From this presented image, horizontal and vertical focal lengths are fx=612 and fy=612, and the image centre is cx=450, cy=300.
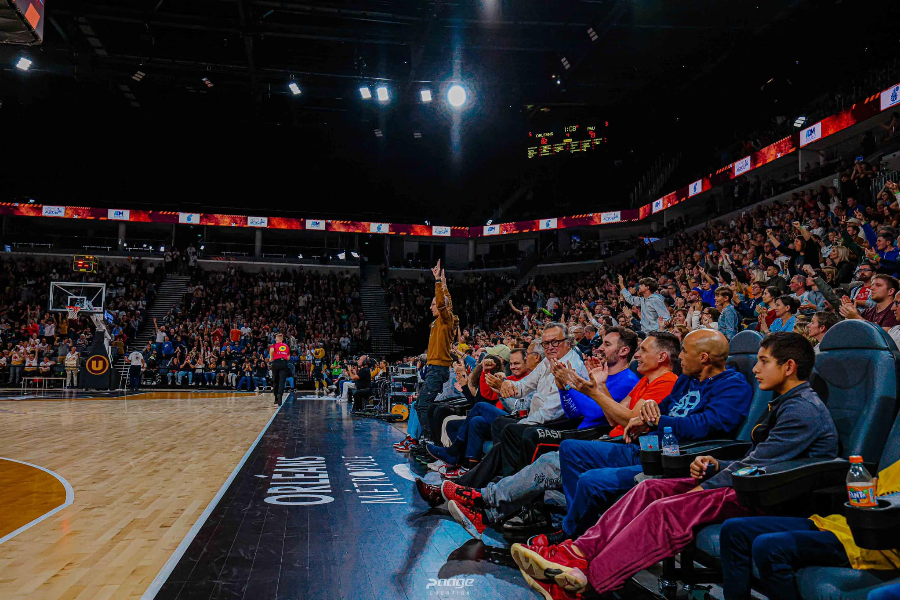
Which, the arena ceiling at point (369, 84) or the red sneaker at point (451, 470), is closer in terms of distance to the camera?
the red sneaker at point (451, 470)

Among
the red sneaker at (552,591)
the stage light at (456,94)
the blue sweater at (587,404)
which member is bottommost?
the red sneaker at (552,591)

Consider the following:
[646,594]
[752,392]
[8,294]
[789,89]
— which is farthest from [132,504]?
[8,294]

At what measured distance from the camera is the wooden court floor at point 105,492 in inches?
119

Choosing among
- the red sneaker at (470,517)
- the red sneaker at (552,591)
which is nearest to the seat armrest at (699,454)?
the red sneaker at (552,591)

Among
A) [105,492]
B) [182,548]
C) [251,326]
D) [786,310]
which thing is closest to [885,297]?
[786,310]

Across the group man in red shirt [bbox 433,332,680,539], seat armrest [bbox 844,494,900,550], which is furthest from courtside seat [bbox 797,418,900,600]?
man in red shirt [bbox 433,332,680,539]

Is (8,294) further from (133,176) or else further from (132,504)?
(132,504)

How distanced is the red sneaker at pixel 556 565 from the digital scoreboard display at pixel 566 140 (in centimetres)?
2362

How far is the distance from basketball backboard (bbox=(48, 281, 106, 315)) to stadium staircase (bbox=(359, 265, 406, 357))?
9911mm

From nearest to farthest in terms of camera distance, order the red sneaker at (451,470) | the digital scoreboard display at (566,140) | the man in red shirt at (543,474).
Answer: the man in red shirt at (543,474) → the red sneaker at (451,470) → the digital scoreboard display at (566,140)

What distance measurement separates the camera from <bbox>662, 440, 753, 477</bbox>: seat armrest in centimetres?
272

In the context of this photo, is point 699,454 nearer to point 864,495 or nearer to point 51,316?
point 864,495

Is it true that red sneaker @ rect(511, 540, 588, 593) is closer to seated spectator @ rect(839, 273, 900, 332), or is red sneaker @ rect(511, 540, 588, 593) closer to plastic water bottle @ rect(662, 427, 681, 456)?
plastic water bottle @ rect(662, 427, 681, 456)

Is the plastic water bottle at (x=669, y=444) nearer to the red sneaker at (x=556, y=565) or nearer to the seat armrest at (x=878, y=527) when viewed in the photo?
the red sneaker at (x=556, y=565)
